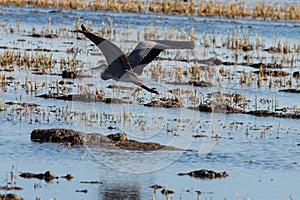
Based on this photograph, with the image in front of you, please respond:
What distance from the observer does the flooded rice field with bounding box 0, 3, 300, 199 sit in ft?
27.1

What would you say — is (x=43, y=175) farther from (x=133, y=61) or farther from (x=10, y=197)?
(x=133, y=61)

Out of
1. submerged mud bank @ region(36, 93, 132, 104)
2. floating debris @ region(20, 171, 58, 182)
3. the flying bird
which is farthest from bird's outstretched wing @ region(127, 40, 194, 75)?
submerged mud bank @ region(36, 93, 132, 104)

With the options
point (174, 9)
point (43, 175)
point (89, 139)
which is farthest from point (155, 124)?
point (174, 9)

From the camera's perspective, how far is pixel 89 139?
9961 millimetres

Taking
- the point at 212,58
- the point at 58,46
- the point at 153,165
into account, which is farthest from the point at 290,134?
the point at 58,46

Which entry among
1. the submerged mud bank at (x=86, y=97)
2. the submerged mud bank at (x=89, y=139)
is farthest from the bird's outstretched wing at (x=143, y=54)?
the submerged mud bank at (x=86, y=97)

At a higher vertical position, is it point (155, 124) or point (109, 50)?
point (109, 50)

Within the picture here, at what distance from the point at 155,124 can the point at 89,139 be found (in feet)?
6.15

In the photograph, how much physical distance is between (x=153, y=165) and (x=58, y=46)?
11.3m

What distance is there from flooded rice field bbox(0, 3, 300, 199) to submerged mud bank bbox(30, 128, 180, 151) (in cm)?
3

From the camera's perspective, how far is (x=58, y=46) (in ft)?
65.6

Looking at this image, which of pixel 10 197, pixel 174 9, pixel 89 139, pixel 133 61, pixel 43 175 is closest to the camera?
pixel 10 197

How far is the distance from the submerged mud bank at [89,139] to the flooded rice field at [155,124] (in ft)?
0.09

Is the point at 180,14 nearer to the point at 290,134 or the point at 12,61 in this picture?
the point at 12,61
